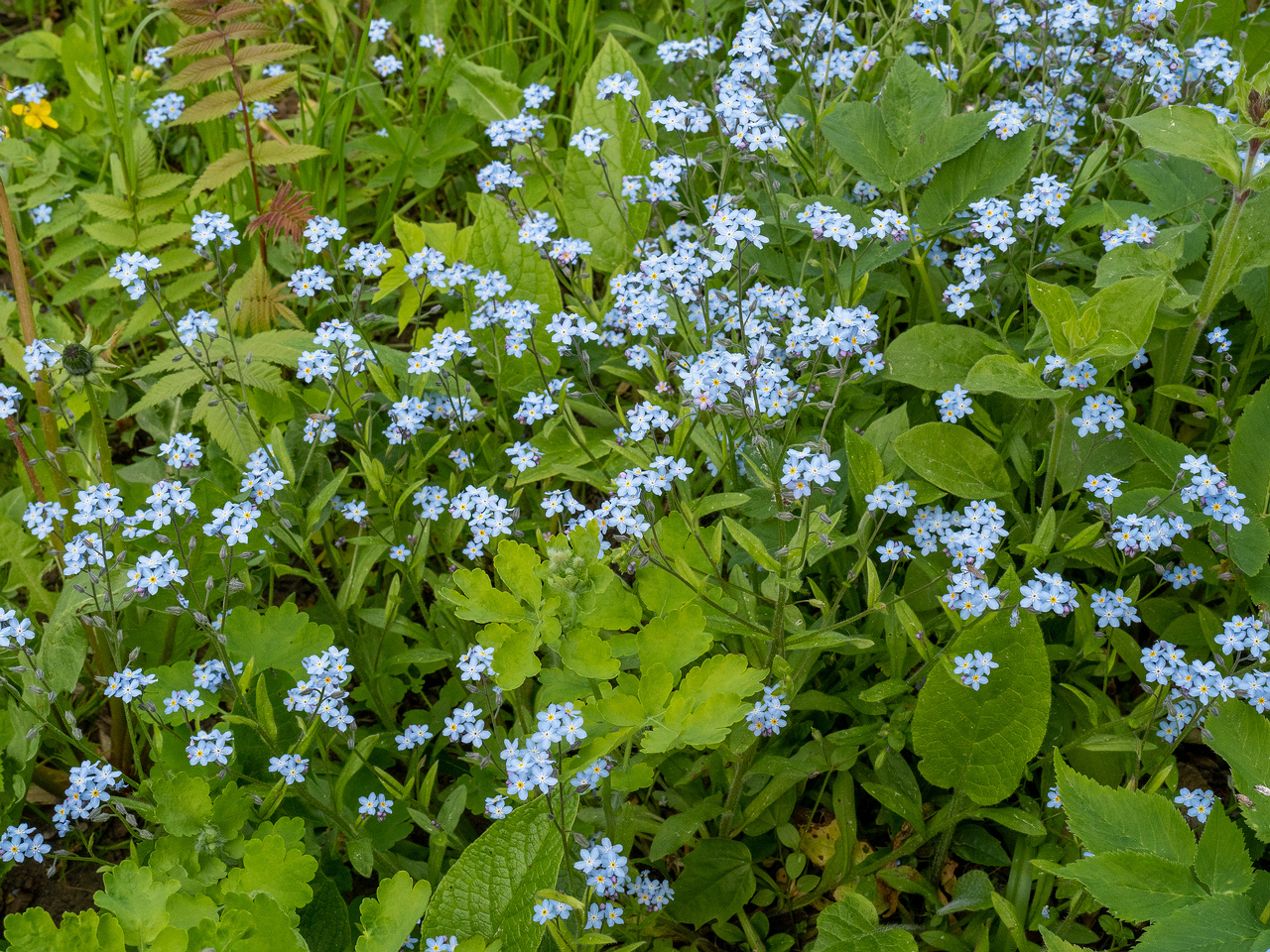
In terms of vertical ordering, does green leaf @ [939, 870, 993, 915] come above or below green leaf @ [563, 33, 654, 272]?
below

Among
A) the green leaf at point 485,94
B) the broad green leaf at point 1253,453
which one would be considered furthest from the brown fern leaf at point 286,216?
the broad green leaf at point 1253,453

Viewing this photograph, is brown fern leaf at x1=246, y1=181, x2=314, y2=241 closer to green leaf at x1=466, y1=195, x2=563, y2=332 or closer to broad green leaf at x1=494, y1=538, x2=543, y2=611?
green leaf at x1=466, y1=195, x2=563, y2=332

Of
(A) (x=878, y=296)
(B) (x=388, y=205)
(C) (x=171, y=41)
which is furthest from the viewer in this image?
(C) (x=171, y=41)

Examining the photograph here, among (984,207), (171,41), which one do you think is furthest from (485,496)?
(171,41)

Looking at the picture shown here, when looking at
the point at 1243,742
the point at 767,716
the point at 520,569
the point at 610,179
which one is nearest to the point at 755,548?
the point at 767,716

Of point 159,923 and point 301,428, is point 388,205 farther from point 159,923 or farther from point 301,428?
point 159,923

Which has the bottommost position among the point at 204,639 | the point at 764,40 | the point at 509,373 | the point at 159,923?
the point at 204,639

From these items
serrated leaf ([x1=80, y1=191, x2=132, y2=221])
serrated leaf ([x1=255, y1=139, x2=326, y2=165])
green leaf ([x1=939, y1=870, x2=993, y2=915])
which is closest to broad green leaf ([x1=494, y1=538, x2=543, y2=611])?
green leaf ([x1=939, y1=870, x2=993, y2=915])
